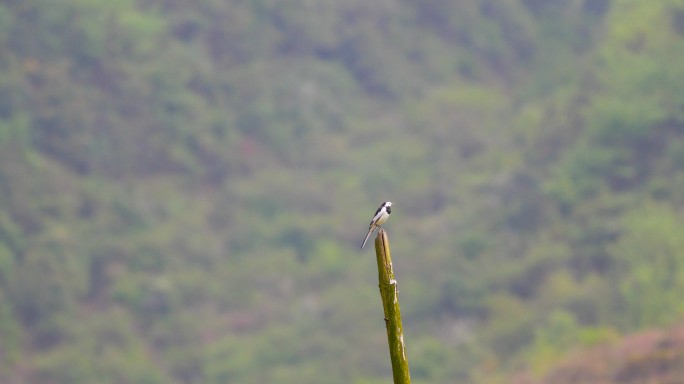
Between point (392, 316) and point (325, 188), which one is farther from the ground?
point (325, 188)

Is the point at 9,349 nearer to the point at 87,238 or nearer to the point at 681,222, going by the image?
the point at 87,238

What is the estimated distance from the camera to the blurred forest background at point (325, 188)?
30641mm

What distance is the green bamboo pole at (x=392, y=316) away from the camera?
4914 millimetres

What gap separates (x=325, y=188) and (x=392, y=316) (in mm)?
35816

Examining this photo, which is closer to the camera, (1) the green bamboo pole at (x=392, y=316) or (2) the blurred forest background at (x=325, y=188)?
(1) the green bamboo pole at (x=392, y=316)

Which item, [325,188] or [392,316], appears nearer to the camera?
[392,316]

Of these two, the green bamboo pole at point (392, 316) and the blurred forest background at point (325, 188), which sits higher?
the blurred forest background at point (325, 188)

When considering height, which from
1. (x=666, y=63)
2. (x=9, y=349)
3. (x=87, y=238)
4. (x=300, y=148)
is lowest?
(x=9, y=349)

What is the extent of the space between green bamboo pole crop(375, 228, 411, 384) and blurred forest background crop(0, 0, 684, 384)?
17.1 m

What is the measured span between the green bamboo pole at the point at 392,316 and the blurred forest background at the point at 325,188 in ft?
56.2

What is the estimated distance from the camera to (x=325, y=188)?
1606 inches

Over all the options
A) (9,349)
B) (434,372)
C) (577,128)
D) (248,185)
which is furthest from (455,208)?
(9,349)

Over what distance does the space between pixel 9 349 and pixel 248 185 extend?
10.8 meters

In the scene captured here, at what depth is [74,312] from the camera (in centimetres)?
3366
